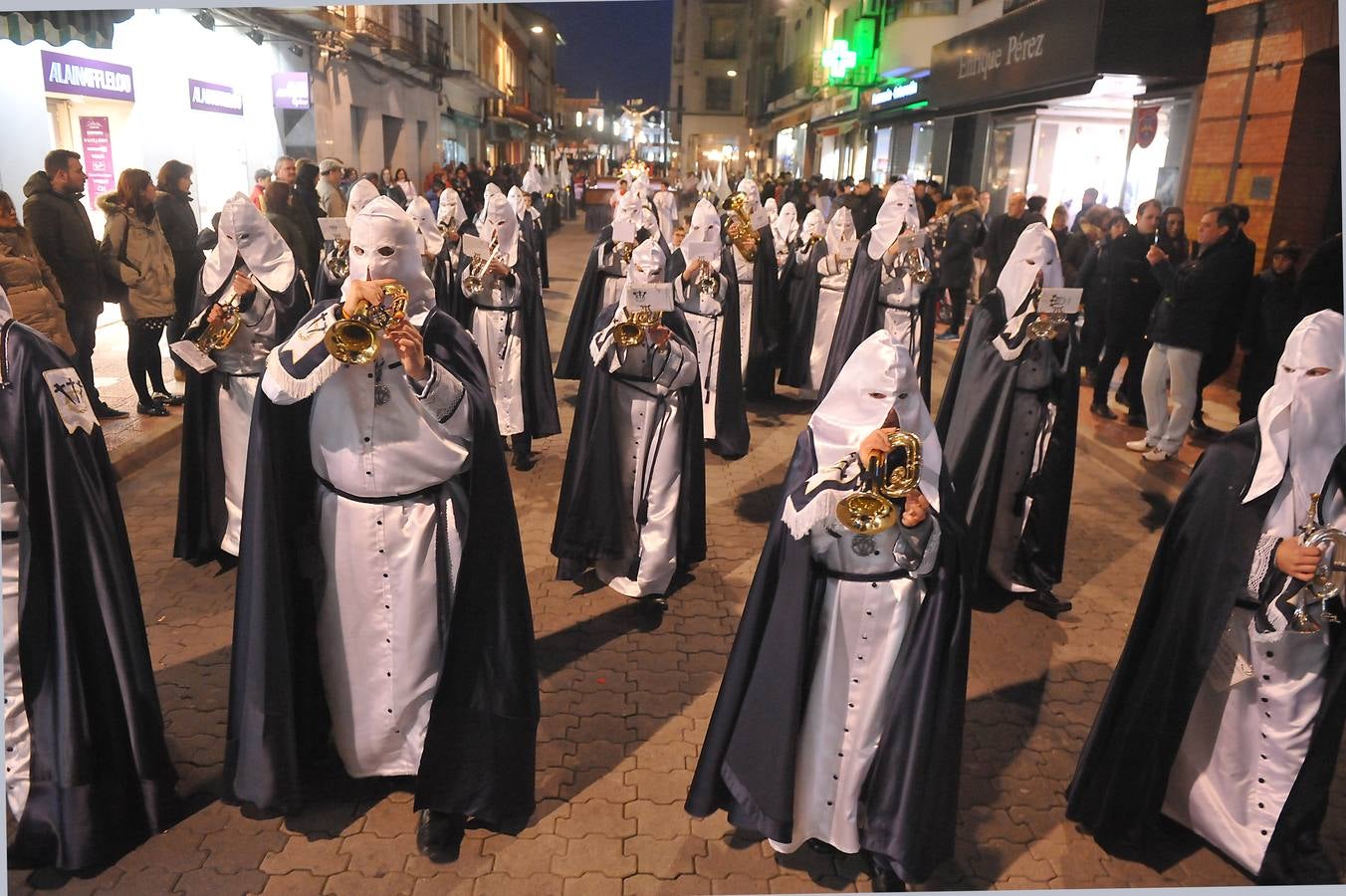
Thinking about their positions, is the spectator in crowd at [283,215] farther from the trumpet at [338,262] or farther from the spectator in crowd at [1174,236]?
the spectator in crowd at [1174,236]

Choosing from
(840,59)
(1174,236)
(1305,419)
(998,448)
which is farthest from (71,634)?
(840,59)

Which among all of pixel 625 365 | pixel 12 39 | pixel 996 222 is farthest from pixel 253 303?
pixel 996 222

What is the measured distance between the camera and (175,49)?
33.3ft

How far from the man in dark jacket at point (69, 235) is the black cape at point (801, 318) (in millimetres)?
6305

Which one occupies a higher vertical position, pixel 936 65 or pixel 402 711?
pixel 936 65

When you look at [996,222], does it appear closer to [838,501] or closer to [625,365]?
[625,365]

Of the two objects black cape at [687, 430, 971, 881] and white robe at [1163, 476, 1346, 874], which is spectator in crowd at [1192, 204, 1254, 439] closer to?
white robe at [1163, 476, 1346, 874]

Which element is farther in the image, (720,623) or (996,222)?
(996,222)

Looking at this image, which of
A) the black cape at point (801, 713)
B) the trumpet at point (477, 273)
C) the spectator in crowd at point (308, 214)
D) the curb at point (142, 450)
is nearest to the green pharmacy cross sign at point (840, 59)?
the spectator in crowd at point (308, 214)

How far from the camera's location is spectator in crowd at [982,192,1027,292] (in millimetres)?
10883

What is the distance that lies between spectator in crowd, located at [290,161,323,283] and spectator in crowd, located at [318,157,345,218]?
32 centimetres

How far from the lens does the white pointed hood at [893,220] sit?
7.53 m

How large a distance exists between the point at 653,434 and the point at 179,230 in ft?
18.2

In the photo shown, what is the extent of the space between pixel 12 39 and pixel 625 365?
19.7 ft
